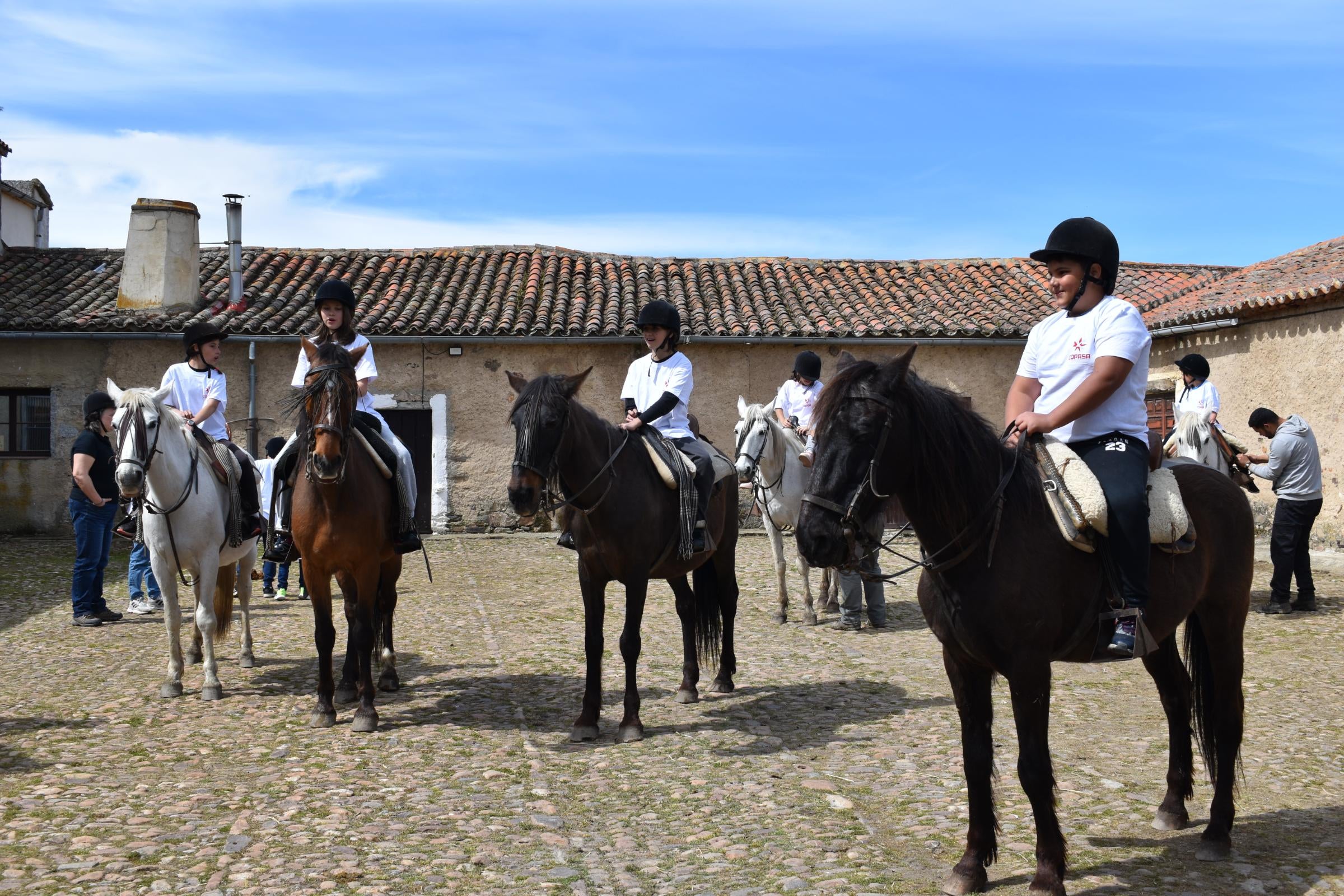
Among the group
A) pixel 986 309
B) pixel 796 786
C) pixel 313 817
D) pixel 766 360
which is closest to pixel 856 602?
pixel 796 786

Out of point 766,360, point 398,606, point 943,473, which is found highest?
point 766,360

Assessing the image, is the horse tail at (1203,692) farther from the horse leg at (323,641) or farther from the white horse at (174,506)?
the white horse at (174,506)

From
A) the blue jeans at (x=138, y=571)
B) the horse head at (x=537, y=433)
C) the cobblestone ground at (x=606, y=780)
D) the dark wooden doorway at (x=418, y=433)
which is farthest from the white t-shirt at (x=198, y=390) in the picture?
the dark wooden doorway at (x=418, y=433)

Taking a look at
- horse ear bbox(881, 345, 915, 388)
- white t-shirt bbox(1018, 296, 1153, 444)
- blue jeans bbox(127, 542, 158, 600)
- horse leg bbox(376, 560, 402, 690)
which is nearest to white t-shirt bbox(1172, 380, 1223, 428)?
white t-shirt bbox(1018, 296, 1153, 444)

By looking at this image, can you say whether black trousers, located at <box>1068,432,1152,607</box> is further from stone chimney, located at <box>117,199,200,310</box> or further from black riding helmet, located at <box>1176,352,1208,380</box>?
stone chimney, located at <box>117,199,200,310</box>

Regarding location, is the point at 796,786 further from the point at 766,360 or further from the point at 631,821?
the point at 766,360

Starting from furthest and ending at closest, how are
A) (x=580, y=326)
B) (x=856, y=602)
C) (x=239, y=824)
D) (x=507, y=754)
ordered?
(x=580, y=326), (x=856, y=602), (x=507, y=754), (x=239, y=824)

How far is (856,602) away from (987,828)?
20.4 ft

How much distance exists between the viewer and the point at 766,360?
2155 centimetres

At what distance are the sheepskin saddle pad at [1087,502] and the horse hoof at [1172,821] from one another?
126cm

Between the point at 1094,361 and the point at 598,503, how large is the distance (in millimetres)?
3258

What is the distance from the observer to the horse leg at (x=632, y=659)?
639 centimetres

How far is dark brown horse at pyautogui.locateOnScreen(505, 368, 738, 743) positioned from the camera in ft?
20.1

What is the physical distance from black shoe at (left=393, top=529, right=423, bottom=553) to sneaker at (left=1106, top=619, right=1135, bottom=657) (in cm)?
469
